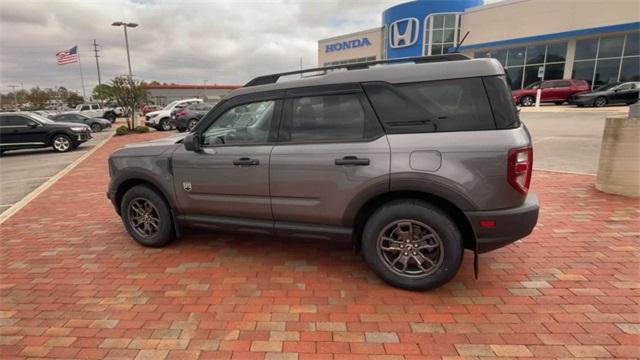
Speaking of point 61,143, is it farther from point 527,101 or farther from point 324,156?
point 527,101

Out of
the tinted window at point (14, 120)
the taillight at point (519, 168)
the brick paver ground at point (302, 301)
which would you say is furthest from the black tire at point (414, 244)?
the tinted window at point (14, 120)

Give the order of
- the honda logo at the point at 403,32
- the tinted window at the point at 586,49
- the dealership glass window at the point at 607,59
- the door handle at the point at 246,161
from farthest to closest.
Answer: the honda logo at the point at 403,32 → the tinted window at the point at 586,49 → the dealership glass window at the point at 607,59 → the door handle at the point at 246,161

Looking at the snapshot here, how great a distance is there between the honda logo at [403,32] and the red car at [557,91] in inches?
477

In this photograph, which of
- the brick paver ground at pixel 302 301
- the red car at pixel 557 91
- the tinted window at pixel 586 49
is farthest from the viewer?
the tinted window at pixel 586 49

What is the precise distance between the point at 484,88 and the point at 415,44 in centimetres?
3173

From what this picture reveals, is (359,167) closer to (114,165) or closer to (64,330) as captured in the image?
(64,330)

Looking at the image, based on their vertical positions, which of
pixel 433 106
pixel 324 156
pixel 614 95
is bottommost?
pixel 324 156

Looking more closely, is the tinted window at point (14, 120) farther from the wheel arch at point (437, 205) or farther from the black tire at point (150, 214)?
the wheel arch at point (437, 205)

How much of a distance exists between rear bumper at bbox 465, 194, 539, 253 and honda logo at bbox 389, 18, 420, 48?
1256 inches

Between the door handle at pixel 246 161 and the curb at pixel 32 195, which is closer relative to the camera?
the door handle at pixel 246 161

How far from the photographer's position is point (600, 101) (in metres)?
18.7

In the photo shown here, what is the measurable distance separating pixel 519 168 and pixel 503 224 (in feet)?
1.44

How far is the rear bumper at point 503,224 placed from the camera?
264 centimetres

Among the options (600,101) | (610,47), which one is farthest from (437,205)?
(610,47)
